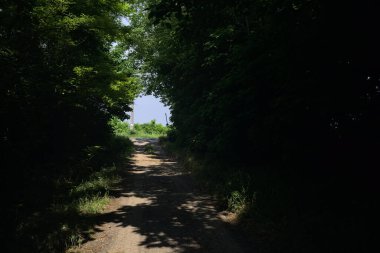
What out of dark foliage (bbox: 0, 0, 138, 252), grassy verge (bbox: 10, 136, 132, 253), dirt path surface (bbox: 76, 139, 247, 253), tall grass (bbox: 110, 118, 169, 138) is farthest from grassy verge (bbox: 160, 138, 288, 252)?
tall grass (bbox: 110, 118, 169, 138)

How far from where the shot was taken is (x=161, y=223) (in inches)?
340

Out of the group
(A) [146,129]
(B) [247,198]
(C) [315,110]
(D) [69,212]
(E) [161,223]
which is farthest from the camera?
(A) [146,129]

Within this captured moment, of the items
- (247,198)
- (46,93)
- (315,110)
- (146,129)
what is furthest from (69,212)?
(146,129)

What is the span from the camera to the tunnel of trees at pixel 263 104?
6129 millimetres

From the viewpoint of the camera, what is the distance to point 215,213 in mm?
9594

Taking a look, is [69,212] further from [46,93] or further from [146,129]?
[146,129]

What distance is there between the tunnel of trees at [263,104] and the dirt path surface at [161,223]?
3.47 ft

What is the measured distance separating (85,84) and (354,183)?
10688mm

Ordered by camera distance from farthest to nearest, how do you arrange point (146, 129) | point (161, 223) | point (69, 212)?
point (146, 129)
point (69, 212)
point (161, 223)

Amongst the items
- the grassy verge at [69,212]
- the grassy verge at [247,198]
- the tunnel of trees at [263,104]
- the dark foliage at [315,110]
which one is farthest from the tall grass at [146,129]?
the dark foliage at [315,110]

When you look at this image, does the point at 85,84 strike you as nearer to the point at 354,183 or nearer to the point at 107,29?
the point at 107,29

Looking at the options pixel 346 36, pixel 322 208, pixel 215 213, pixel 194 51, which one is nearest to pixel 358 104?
pixel 346 36

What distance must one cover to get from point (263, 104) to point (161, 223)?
4.72m

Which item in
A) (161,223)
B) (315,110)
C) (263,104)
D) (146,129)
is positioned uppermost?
(146,129)
